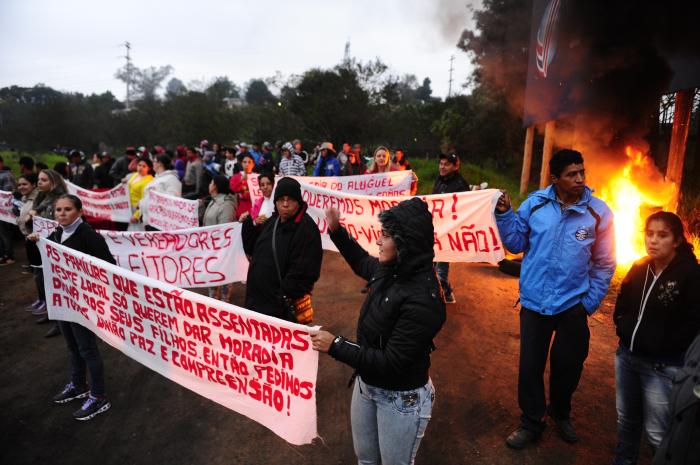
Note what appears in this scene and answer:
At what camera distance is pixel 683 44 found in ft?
19.9

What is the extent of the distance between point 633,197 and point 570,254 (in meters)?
5.16

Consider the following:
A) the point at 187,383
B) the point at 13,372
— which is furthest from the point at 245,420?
the point at 13,372

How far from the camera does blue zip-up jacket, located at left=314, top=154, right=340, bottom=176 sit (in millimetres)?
11501

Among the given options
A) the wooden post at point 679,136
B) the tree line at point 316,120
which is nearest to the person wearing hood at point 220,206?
the wooden post at point 679,136

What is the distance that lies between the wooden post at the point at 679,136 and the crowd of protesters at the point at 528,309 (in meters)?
4.67

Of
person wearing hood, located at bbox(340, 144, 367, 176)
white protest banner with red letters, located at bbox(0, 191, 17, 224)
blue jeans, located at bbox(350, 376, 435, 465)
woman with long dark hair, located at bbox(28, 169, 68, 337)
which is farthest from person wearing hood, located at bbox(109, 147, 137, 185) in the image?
blue jeans, located at bbox(350, 376, 435, 465)

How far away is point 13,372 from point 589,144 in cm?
968

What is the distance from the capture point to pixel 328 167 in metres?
11.6

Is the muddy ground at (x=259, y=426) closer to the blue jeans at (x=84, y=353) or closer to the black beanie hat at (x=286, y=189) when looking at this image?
the blue jeans at (x=84, y=353)

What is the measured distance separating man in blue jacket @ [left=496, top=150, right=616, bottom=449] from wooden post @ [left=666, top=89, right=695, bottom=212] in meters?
4.67

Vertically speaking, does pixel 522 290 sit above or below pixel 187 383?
above

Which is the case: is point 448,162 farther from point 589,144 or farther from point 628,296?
point 589,144

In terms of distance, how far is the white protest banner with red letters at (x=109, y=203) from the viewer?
7906mm

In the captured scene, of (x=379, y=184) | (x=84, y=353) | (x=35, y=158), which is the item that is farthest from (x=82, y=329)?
(x=35, y=158)
